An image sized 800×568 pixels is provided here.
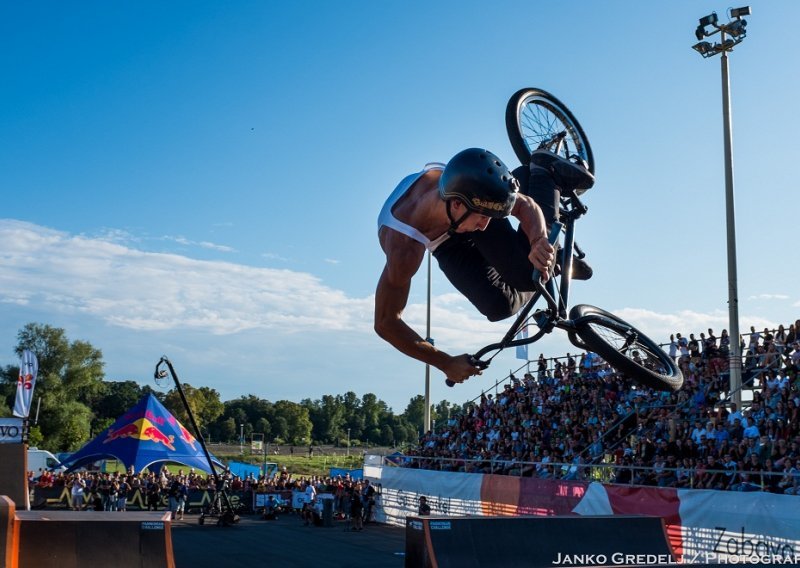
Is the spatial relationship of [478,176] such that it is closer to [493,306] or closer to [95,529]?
[493,306]

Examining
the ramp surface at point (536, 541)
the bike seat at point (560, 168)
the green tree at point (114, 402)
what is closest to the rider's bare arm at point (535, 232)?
the bike seat at point (560, 168)

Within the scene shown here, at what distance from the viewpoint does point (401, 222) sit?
16.9 feet

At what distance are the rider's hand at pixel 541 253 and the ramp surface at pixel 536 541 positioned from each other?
7716 mm

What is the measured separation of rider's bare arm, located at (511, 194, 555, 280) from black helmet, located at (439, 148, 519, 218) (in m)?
0.48

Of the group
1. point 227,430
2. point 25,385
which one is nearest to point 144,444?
point 25,385

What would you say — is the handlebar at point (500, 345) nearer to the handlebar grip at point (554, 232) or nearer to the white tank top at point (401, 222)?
the handlebar grip at point (554, 232)

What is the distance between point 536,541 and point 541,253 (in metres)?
8.57

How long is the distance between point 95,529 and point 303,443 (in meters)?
87.6

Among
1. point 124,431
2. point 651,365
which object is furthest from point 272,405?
point 651,365

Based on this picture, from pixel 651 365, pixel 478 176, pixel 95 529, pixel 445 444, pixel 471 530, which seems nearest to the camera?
pixel 478 176

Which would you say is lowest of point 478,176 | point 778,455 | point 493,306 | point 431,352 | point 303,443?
point 303,443

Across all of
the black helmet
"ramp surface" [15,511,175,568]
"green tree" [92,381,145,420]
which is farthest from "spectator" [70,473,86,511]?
"green tree" [92,381,145,420]

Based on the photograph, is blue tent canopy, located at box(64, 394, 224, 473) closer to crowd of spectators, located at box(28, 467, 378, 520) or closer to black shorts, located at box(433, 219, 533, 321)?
crowd of spectators, located at box(28, 467, 378, 520)

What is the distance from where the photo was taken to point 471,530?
12586 mm
